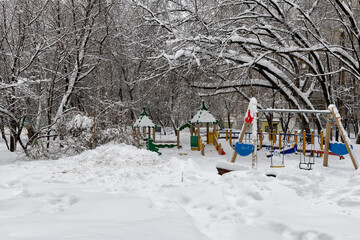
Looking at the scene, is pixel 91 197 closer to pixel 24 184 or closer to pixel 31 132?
pixel 24 184

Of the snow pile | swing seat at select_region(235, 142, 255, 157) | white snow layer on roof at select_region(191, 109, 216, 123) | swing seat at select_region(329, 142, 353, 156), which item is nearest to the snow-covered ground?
swing seat at select_region(235, 142, 255, 157)

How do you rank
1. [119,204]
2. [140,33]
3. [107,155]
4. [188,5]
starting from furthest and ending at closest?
[140,33] → [188,5] → [107,155] → [119,204]

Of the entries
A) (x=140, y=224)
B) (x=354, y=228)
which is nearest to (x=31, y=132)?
(x=140, y=224)

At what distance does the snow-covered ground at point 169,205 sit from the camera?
3.10 metres

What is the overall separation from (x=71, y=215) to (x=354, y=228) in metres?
3.41

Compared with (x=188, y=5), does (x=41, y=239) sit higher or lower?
lower

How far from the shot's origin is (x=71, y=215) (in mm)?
3707

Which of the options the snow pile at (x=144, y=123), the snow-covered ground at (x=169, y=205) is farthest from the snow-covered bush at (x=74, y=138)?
the snow pile at (x=144, y=123)

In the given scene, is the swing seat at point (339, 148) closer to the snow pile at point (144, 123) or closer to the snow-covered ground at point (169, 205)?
the snow-covered ground at point (169, 205)

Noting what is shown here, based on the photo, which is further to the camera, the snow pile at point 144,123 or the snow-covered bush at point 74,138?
the snow pile at point 144,123

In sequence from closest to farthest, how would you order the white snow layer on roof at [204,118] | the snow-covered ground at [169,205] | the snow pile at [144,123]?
the snow-covered ground at [169,205], the white snow layer on roof at [204,118], the snow pile at [144,123]

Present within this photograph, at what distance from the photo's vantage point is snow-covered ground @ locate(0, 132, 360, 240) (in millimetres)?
3100

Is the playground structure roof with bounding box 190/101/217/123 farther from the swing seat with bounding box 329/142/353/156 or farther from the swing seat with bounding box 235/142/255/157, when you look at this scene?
the swing seat with bounding box 235/142/255/157

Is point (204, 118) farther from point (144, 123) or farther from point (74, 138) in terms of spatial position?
point (74, 138)
